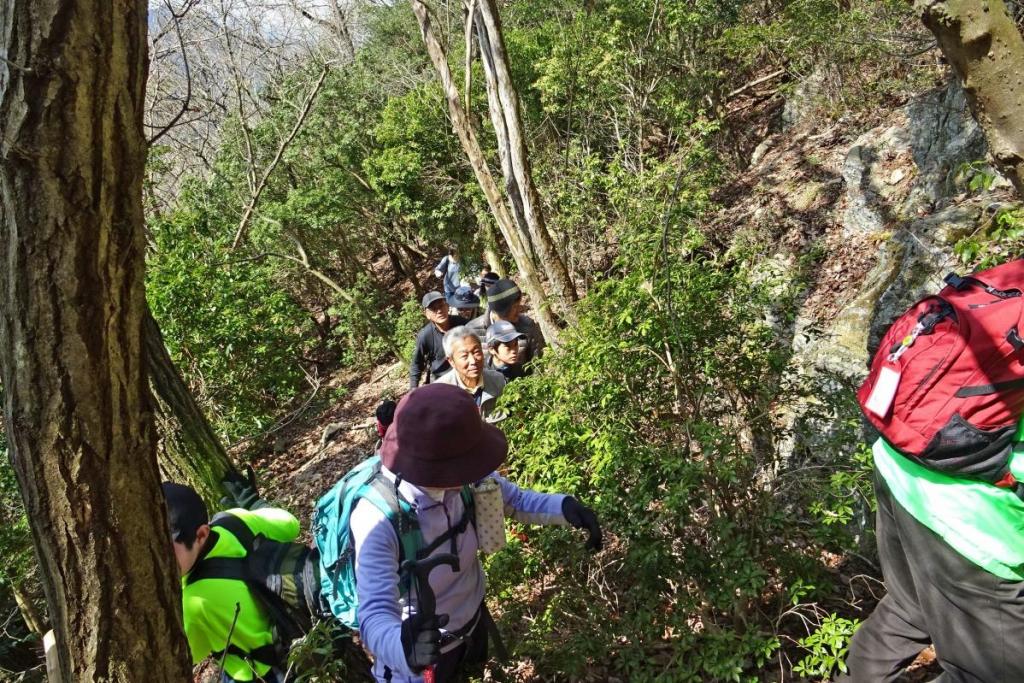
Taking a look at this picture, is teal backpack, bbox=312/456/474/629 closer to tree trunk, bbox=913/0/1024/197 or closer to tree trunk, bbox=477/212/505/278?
tree trunk, bbox=913/0/1024/197

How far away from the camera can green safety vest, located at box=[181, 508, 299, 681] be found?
1.88m

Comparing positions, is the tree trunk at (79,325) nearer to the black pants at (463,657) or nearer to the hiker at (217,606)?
the hiker at (217,606)

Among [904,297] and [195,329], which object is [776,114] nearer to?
[904,297]

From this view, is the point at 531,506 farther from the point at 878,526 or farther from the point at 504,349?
the point at 504,349

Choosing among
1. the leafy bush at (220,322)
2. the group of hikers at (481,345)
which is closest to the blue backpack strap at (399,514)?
the group of hikers at (481,345)

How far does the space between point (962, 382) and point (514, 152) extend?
4209mm

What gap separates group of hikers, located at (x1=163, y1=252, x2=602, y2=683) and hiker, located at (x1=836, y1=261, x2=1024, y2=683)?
100cm

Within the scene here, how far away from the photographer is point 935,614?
6.23 ft

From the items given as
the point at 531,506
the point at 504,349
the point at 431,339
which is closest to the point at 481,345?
the point at 504,349

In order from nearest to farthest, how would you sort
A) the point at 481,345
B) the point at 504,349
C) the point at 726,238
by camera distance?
the point at 481,345, the point at 504,349, the point at 726,238

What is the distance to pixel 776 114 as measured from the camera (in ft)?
35.3

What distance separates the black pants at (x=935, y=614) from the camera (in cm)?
175

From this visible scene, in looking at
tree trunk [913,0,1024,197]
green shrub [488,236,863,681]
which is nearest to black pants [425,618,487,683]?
green shrub [488,236,863,681]

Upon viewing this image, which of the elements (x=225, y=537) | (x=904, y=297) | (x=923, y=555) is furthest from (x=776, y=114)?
(x=225, y=537)
